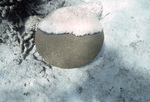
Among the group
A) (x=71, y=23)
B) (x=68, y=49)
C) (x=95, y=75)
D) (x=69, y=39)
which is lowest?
(x=95, y=75)

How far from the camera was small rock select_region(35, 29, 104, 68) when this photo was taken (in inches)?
100

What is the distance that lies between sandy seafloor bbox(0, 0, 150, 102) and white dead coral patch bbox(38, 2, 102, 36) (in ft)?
2.34

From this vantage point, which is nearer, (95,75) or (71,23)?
(71,23)

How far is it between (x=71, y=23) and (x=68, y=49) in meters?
0.52

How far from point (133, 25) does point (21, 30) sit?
2878mm

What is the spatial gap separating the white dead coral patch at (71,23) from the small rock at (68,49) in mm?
99

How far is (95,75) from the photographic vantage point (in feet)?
8.94

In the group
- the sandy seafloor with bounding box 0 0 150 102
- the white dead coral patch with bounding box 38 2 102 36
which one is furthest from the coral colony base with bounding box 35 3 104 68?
the sandy seafloor with bounding box 0 0 150 102

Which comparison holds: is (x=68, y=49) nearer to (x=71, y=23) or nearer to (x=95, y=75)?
(x=71, y=23)

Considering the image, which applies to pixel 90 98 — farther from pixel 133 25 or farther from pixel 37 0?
pixel 37 0

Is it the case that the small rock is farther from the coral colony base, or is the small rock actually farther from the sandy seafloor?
the sandy seafloor

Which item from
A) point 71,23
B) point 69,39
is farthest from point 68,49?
point 71,23

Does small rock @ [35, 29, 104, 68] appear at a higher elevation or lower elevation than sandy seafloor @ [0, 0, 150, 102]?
higher

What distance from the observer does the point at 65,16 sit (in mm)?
2676
